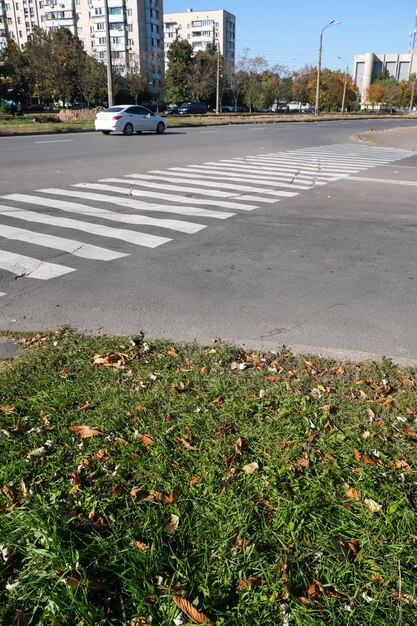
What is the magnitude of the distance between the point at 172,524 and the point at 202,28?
15752 cm

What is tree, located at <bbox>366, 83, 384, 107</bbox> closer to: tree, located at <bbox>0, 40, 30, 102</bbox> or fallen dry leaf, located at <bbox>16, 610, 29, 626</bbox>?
tree, located at <bbox>0, 40, 30, 102</bbox>

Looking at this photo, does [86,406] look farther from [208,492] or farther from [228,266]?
[228,266]

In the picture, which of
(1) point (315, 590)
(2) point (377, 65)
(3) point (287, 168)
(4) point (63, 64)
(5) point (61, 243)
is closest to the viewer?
(1) point (315, 590)

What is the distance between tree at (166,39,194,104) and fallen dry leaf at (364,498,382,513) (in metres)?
85.0

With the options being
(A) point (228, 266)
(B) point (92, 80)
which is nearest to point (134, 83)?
(B) point (92, 80)

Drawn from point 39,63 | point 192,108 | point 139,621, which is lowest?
point 139,621

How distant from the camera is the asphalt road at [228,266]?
4977mm

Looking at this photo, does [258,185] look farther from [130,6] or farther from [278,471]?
[130,6]

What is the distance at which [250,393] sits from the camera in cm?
370

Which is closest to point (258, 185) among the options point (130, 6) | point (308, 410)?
point (308, 410)

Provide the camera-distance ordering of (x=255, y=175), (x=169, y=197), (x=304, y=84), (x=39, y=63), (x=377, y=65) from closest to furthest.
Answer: (x=169, y=197)
(x=255, y=175)
(x=39, y=63)
(x=304, y=84)
(x=377, y=65)

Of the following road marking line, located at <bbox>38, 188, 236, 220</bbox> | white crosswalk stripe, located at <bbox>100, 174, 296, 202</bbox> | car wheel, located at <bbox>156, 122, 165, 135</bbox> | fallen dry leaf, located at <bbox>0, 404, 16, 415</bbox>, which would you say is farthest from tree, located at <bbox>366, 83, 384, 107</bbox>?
fallen dry leaf, located at <bbox>0, 404, 16, 415</bbox>

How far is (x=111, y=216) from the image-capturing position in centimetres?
940

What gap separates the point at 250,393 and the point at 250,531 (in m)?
1.29
